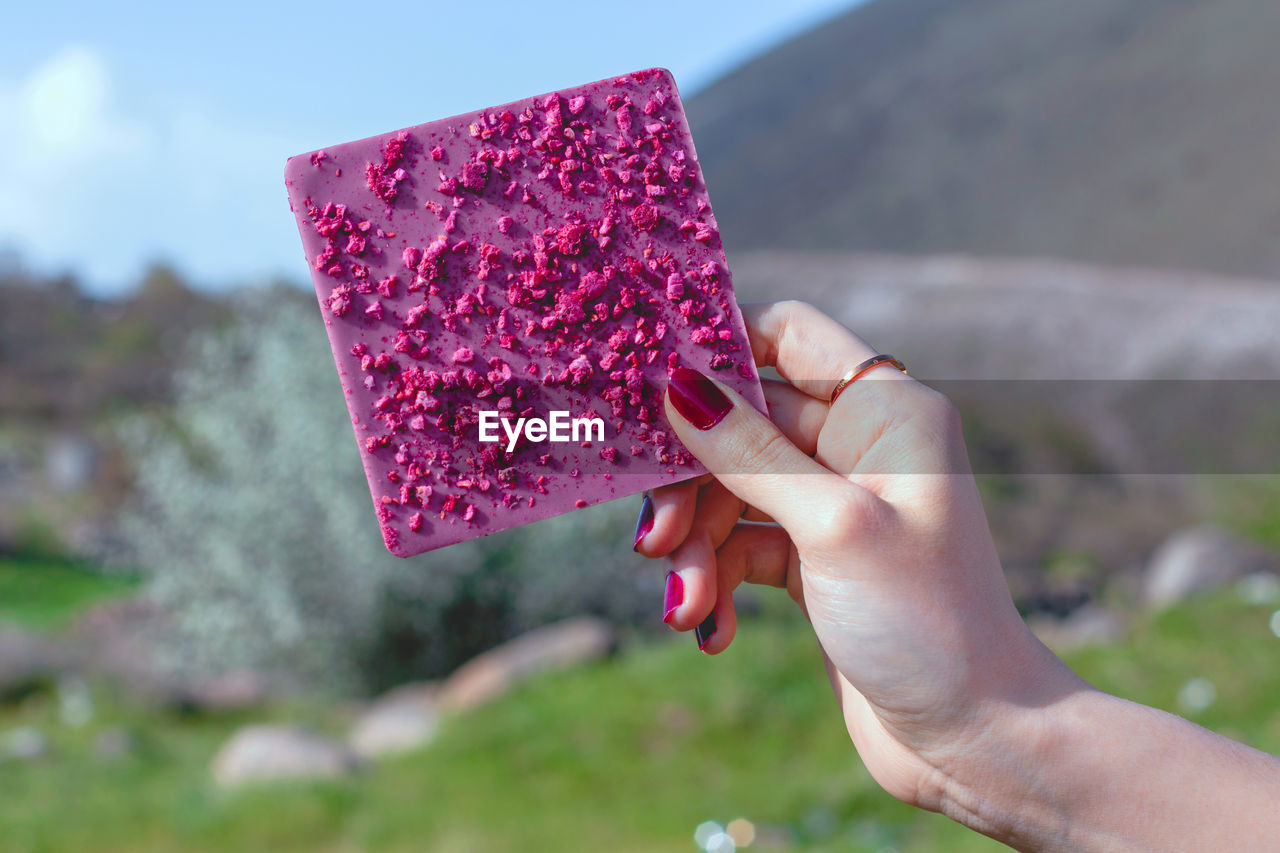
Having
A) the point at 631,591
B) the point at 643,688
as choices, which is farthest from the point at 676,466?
the point at 631,591

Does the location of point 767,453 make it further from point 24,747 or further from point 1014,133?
point 1014,133

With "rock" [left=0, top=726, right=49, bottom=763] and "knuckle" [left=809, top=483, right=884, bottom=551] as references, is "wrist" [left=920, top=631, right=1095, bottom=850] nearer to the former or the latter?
"knuckle" [left=809, top=483, right=884, bottom=551]

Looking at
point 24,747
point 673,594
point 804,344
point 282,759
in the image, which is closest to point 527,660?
point 282,759

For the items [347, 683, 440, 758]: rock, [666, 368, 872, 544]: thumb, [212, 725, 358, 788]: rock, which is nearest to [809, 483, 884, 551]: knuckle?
[666, 368, 872, 544]: thumb

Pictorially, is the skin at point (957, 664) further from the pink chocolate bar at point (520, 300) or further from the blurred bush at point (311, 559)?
the blurred bush at point (311, 559)

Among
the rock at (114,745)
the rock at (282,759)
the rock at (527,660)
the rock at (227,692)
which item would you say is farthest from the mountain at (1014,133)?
the rock at (114,745)
